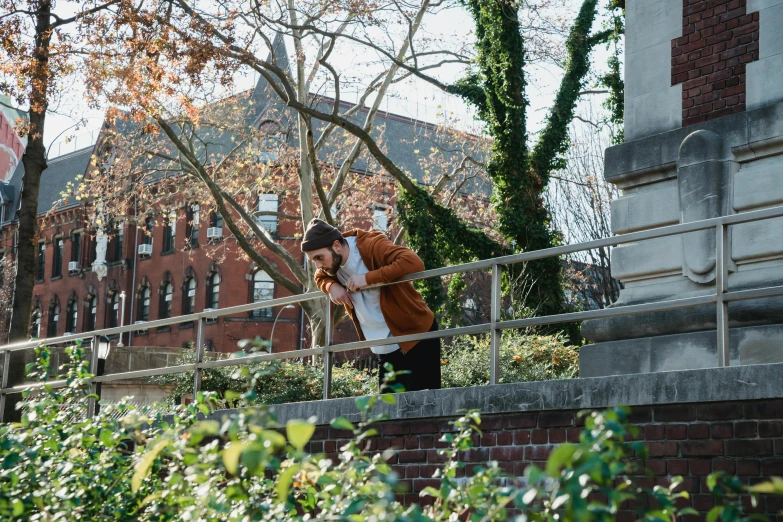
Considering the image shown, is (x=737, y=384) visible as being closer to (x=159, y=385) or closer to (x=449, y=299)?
(x=159, y=385)

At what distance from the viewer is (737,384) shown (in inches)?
211

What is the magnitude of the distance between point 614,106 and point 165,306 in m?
35.0

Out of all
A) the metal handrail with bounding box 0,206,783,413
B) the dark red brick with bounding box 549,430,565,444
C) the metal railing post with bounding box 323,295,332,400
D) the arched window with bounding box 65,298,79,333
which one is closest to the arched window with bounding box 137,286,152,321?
the arched window with bounding box 65,298,79,333

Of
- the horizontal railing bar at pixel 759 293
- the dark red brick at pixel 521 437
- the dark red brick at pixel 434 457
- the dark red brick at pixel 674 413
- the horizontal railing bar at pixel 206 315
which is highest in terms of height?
the horizontal railing bar at pixel 206 315

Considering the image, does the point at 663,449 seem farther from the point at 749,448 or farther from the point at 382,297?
the point at 382,297

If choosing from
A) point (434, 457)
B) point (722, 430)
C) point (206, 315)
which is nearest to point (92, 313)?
point (206, 315)

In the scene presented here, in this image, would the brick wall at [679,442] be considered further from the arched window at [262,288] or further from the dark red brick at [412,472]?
the arched window at [262,288]

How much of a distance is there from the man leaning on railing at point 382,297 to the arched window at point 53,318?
185ft

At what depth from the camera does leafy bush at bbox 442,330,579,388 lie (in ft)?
35.4

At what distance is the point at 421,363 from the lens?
24.6 ft

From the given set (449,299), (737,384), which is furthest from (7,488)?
(449,299)

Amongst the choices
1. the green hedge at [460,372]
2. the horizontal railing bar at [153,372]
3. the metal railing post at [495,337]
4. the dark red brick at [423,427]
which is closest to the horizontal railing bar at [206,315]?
the horizontal railing bar at [153,372]

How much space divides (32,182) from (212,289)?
34.4m

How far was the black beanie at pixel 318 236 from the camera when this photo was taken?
7176 millimetres
